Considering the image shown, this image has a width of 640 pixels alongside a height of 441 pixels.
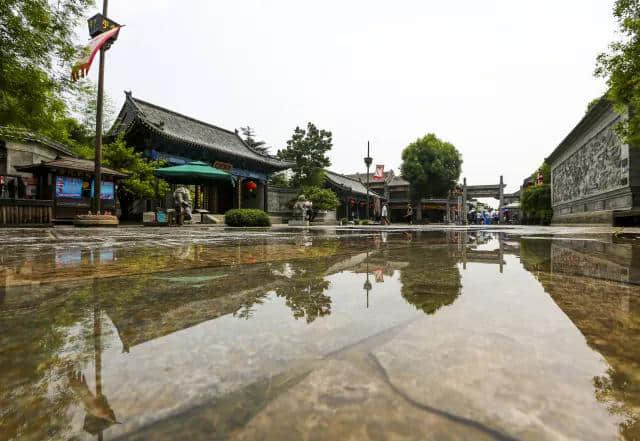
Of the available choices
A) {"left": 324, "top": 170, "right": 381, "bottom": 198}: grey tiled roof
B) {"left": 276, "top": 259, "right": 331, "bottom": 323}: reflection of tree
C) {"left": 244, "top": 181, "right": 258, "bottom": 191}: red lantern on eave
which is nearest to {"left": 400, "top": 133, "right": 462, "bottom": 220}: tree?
{"left": 324, "top": 170, "right": 381, "bottom": 198}: grey tiled roof

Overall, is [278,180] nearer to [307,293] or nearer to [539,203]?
[539,203]

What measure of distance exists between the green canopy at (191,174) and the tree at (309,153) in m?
12.7

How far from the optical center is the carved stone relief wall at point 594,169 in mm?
11216

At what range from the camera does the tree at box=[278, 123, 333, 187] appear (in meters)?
26.1

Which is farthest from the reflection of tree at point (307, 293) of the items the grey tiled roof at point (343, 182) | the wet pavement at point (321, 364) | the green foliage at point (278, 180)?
the green foliage at point (278, 180)

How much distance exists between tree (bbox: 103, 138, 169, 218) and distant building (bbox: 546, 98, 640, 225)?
1660cm

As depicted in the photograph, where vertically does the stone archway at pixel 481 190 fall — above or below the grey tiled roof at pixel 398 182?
below

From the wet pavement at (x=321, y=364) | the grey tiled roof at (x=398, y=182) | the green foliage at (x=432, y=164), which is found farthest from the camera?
the grey tiled roof at (x=398, y=182)

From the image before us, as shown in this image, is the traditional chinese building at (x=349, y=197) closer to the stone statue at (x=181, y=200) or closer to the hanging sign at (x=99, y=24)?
the stone statue at (x=181, y=200)

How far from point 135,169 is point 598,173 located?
19737 millimetres

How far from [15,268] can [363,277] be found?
184cm

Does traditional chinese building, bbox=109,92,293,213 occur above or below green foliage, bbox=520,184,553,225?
above

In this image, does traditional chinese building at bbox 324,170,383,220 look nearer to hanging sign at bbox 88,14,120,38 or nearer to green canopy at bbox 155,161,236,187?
green canopy at bbox 155,161,236,187

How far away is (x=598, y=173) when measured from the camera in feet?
43.0
